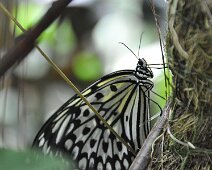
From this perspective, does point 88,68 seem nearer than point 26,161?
No

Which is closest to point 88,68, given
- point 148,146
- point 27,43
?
point 148,146

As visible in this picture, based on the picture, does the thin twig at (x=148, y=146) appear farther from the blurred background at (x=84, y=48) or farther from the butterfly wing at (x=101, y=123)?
the blurred background at (x=84, y=48)

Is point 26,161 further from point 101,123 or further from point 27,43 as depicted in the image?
point 101,123

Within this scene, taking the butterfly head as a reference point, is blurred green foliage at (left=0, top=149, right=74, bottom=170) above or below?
above

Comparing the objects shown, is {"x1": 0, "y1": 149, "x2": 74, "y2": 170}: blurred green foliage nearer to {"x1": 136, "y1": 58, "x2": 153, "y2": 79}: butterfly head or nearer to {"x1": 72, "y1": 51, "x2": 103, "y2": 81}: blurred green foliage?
{"x1": 136, "y1": 58, "x2": 153, "y2": 79}: butterfly head

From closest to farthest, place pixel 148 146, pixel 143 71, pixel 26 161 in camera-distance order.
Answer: pixel 26 161 → pixel 148 146 → pixel 143 71

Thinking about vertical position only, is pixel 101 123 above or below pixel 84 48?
below

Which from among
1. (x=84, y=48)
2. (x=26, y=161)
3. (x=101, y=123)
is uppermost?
(x=26, y=161)

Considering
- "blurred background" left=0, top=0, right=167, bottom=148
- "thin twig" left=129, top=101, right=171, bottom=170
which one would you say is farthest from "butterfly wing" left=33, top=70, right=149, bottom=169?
"blurred background" left=0, top=0, right=167, bottom=148

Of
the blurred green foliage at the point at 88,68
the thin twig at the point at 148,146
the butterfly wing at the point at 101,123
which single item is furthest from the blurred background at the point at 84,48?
the thin twig at the point at 148,146

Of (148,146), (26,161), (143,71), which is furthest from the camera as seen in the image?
(143,71)
